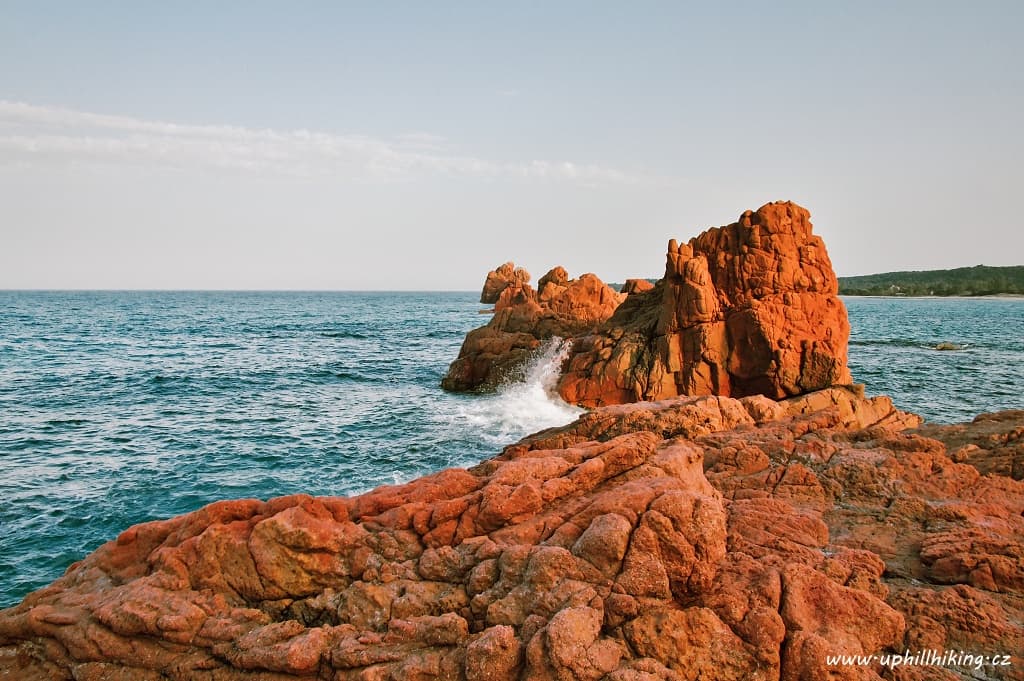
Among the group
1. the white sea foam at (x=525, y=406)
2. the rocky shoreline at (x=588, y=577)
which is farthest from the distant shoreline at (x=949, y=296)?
the rocky shoreline at (x=588, y=577)

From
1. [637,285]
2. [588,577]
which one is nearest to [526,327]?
[637,285]

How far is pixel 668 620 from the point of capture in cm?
625

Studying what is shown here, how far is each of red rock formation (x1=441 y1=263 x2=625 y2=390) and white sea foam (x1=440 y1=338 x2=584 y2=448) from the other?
3.64ft

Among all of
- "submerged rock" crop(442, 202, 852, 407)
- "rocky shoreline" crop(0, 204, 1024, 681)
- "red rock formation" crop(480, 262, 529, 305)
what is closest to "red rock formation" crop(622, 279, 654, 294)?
"submerged rock" crop(442, 202, 852, 407)

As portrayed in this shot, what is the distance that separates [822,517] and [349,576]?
710 cm

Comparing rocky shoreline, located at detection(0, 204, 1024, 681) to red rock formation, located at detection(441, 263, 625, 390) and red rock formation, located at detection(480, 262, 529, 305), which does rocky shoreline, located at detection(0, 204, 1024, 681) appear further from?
red rock formation, located at detection(480, 262, 529, 305)

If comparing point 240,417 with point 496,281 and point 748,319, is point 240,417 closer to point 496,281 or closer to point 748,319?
point 748,319

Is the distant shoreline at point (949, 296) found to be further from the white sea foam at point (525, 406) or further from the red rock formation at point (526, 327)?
the white sea foam at point (525, 406)

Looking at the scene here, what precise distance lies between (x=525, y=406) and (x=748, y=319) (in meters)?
11.2

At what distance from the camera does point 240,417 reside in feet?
89.7

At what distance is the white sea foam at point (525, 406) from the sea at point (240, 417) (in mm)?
138

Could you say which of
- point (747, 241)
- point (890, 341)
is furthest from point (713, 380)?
point (890, 341)

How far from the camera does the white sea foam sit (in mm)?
25400

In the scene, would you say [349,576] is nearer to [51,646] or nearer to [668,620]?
[51,646]
